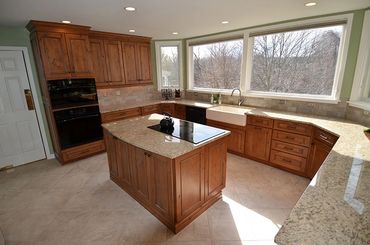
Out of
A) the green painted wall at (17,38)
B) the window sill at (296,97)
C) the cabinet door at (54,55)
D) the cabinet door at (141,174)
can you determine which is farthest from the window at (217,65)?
the green painted wall at (17,38)

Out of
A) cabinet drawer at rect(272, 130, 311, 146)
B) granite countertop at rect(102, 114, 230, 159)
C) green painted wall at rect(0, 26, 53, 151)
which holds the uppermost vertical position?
green painted wall at rect(0, 26, 53, 151)

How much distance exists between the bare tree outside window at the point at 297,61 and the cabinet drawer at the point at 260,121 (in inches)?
32.9

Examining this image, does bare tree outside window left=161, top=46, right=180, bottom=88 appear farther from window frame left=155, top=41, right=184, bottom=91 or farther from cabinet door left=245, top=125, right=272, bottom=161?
cabinet door left=245, top=125, right=272, bottom=161

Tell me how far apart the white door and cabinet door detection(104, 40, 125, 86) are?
1.47m

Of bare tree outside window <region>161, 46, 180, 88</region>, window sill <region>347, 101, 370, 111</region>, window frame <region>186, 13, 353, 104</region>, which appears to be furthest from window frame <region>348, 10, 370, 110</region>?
bare tree outside window <region>161, 46, 180, 88</region>

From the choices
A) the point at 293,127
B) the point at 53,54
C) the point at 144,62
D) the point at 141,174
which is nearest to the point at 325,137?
the point at 293,127

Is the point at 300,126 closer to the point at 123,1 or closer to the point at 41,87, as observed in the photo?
the point at 123,1

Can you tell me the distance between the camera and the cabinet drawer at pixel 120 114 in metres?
3.97

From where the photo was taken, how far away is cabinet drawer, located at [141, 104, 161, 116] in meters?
4.50

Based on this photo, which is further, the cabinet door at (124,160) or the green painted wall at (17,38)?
the green painted wall at (17,38)

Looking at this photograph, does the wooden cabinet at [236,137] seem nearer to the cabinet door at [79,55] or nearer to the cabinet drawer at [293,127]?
the cabinet drawer at [293,127]

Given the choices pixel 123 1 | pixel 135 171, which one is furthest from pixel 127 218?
pixel 123 1

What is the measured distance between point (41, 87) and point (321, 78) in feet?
16.5

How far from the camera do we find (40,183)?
305 centimetres
